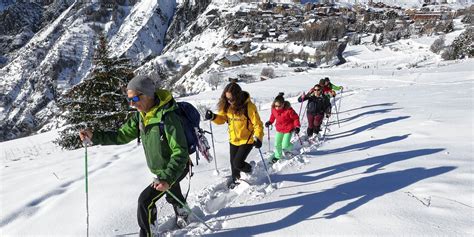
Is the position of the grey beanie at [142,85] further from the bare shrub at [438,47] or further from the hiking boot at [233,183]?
the bare shrub at [438,47]

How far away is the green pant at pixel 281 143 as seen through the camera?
6176 mm

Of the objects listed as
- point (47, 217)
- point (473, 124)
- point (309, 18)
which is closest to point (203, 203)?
point (47, 217)

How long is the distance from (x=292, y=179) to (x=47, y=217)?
364cm

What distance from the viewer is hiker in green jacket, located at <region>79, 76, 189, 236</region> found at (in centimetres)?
298

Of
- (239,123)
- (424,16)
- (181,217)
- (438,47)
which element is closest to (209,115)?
(239,123)

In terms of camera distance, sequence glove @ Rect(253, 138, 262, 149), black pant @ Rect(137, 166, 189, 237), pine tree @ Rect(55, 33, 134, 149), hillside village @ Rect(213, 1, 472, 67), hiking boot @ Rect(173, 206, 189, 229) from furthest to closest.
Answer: hillside village @ Rect(213, 1, 472, 67) → pine tree @ Rect(55, 33, 134, 149) → glove @ Rect(253, 138, 262, 149) → hiking boot @ Rect(173, 206, 189, 229) → black pant @ Rect(137, 166, 189, 237)

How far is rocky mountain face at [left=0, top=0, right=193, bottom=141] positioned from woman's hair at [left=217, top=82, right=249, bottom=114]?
Result: 127585mm

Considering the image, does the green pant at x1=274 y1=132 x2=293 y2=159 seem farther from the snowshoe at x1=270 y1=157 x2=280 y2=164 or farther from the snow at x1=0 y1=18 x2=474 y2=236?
the snow at x1=0 y1=18 x2=474 y2=236

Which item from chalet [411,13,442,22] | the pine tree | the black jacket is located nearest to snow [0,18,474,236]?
the black jacket

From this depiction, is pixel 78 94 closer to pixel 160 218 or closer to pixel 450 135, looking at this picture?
pixel 160 218

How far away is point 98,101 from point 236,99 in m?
11.7

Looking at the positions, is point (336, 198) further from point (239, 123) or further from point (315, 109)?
point (315, 109)

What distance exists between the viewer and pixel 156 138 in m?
3.16

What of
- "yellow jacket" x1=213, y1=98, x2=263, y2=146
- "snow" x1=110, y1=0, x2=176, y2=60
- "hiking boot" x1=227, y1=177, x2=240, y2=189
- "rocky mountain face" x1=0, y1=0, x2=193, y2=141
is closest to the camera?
"yellow jacket" x1=213, y1=98, x2=263, y2=146
